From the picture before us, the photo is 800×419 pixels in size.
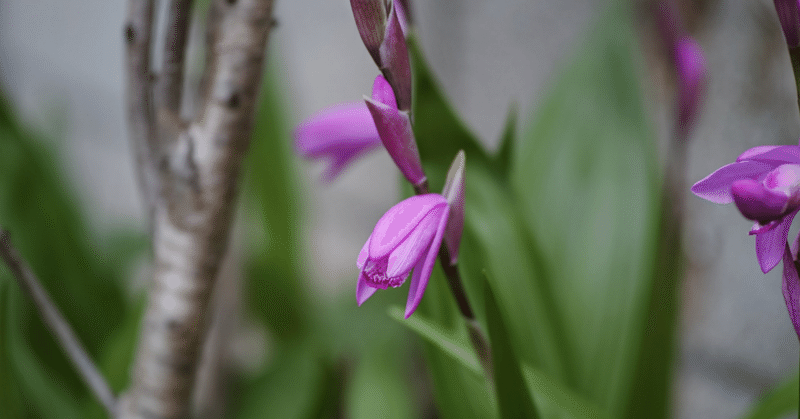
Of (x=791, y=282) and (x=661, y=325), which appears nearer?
(x=791, y=282)

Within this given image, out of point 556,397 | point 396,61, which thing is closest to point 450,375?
point 556,397

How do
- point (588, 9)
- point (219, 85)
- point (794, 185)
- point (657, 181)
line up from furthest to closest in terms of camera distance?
1. point (588, 9)
2. point (657, 181)
3. point (219, 85)
4. point (794, 185)

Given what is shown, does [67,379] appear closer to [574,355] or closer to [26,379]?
[26,379]

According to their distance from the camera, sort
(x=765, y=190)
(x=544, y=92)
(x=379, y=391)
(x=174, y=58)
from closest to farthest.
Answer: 1. (x=765, y=190)
2. (x=174, y=58)
3. (x=379, y=391)
4. (x=544, y=92)

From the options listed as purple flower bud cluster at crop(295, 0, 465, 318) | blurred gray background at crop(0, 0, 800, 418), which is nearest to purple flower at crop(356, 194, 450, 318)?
purple flower bud cluster at crop(295, 0, 465, 318)

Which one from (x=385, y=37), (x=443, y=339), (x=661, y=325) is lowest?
(x=661, y=325)

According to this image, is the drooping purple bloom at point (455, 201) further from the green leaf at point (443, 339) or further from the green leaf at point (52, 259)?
the green leaf at point (52, 259)

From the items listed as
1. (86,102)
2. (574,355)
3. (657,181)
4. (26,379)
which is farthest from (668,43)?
(86,102)

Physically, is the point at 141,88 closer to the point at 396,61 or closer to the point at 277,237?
the point at 396,61
